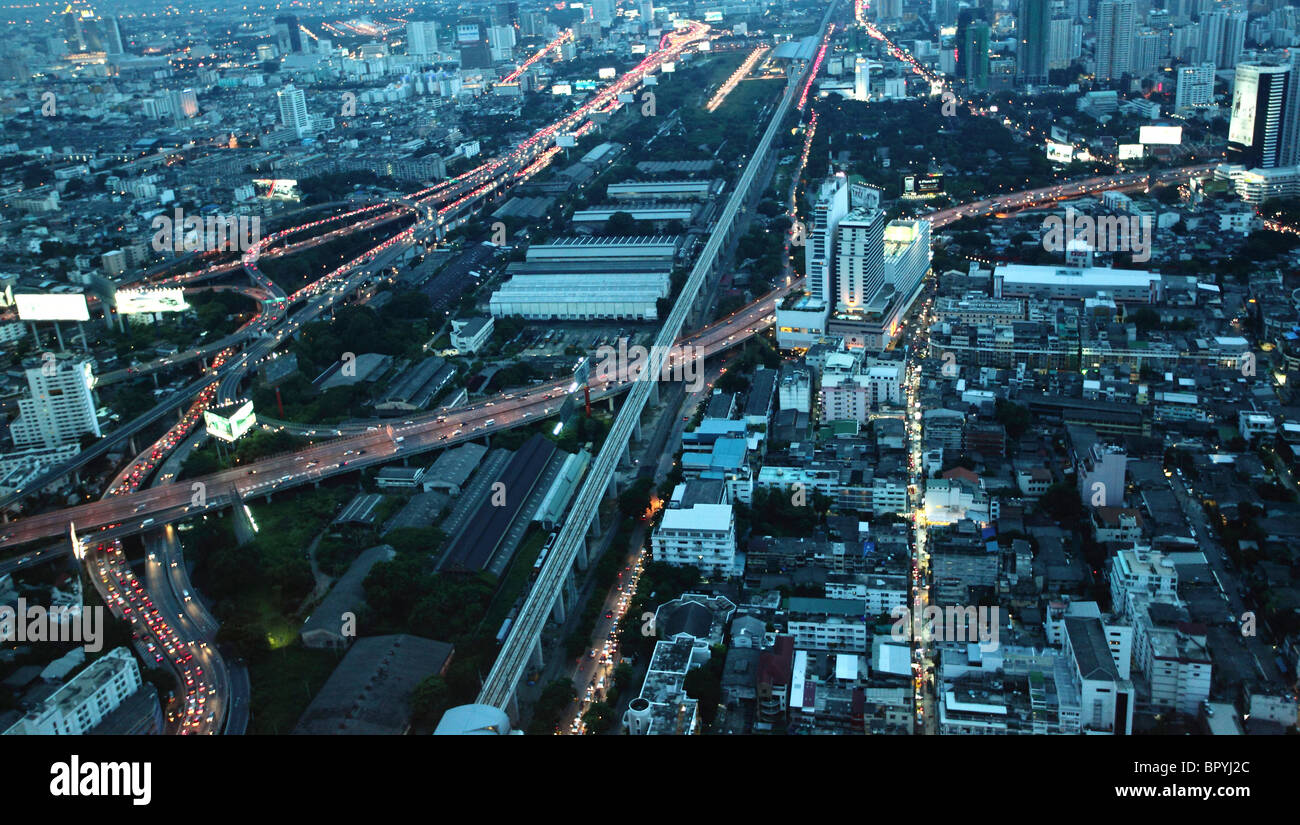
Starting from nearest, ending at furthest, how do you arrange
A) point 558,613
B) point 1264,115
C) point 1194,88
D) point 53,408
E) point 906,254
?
point 558,613, point 53,408, point 906,254, point 1264,115, point 1194,88

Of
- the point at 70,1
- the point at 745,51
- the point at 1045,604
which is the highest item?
the point at 70,1

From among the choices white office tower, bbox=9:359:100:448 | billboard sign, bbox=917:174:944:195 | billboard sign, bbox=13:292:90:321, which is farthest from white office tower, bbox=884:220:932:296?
billboard sign, bbox=13:292:90:321

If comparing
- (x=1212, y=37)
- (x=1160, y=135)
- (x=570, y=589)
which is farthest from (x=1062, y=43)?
(x=570, y=589)

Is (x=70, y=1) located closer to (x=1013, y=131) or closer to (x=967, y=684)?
(x=1013, y=131)

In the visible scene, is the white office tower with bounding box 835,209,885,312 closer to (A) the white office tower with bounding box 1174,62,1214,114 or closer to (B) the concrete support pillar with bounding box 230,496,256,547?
(B) the concrete support pillar with bounding box 230,496,256,547

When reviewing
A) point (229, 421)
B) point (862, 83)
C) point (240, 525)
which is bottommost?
point (240, 525)

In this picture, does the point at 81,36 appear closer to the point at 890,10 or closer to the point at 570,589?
the point at 890,10

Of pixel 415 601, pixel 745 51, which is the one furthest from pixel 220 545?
pixel 745 51

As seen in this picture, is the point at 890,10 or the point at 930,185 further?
the point at 890,10
